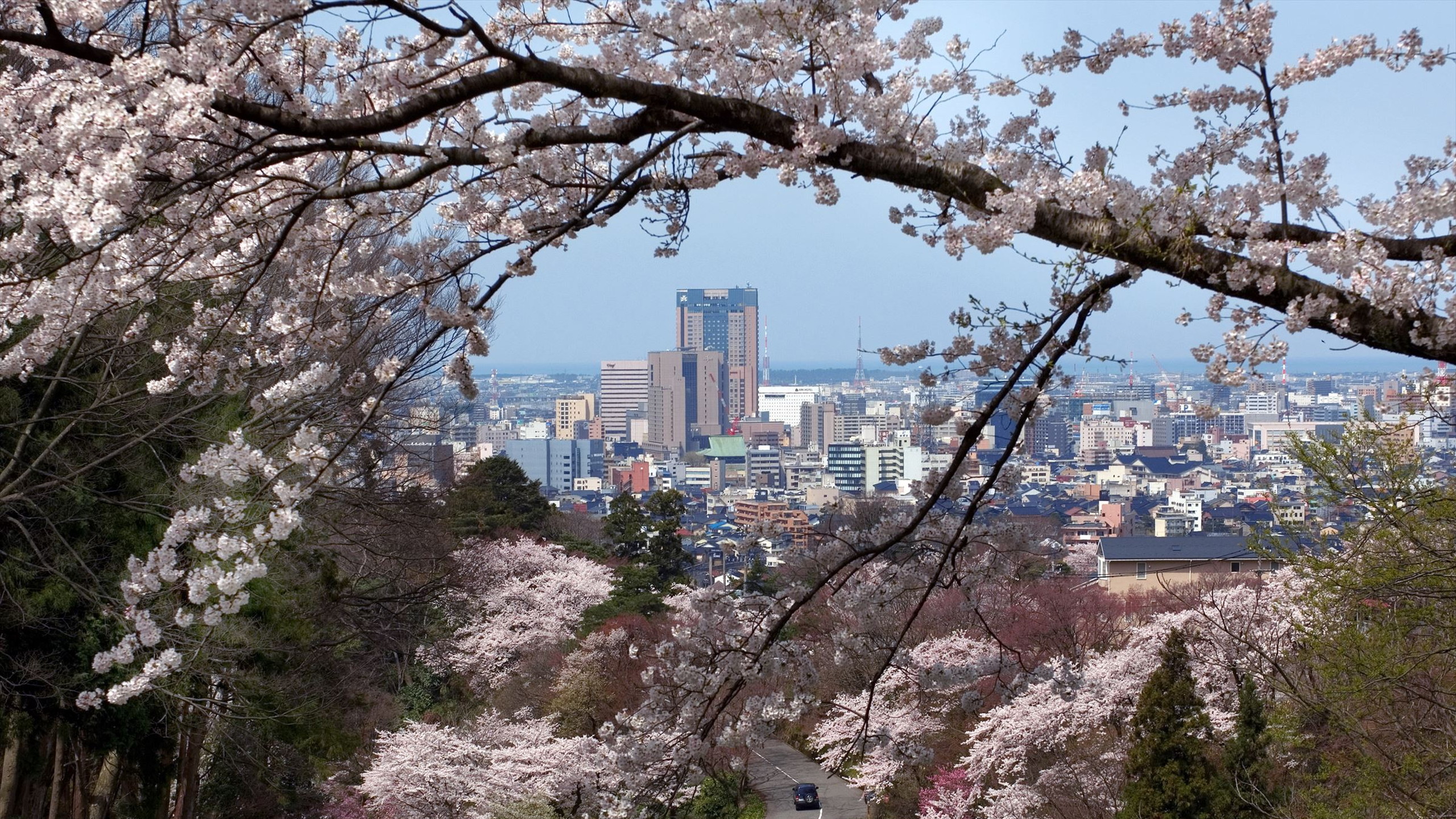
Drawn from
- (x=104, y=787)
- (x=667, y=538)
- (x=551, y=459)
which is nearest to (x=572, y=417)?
(x=551, y=459)

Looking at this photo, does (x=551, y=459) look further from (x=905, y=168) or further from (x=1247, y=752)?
(x=905, y=168)

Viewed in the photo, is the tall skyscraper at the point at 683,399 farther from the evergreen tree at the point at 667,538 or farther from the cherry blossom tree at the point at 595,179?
the cherry blossom tree at the point at 595,179

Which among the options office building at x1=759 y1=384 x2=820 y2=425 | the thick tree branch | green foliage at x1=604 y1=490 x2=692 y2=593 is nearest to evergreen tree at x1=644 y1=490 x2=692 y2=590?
green foliage at x1=604 y1=490 x2=692 y2=593

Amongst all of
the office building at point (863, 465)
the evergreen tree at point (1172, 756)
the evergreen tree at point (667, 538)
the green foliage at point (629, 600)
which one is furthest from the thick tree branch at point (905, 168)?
the office building at point (863, 465)

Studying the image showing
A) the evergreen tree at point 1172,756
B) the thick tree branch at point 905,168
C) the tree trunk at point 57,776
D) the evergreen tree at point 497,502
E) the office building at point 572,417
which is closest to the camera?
the thick tree branch at point 905,168

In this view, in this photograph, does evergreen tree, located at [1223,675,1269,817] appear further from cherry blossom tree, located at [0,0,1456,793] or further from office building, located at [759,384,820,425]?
office building, located at [759,384,820,425]

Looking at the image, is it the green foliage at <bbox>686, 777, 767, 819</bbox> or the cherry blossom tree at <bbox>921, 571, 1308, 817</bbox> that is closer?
the cherry blossom tree at <bbox>921, 571, 1308, 817</bbox>
